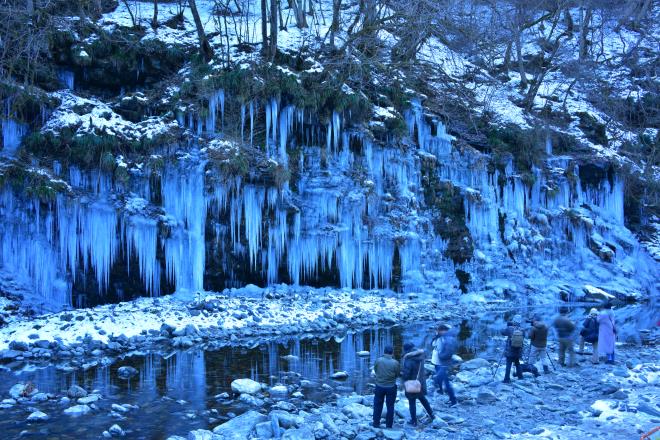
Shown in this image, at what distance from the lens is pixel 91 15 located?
2225 cm

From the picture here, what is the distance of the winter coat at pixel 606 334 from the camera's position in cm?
1095

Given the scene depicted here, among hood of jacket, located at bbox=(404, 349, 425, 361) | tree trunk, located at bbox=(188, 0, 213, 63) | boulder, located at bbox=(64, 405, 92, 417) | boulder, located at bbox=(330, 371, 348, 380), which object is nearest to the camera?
hood of jacket, located at bbox=(404, 349, 425, 361)

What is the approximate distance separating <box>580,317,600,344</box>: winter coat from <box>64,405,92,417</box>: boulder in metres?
9.58

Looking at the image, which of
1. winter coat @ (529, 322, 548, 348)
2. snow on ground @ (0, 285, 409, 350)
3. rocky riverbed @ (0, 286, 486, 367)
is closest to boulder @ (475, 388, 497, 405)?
winter coat @ (529, 322, 548, 348)

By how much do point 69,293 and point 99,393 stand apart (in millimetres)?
9539

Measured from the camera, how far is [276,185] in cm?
2003

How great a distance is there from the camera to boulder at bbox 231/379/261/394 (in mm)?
9344

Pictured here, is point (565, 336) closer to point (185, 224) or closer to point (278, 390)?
point (278, 390)

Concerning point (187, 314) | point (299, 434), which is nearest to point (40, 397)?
point (299, 434)

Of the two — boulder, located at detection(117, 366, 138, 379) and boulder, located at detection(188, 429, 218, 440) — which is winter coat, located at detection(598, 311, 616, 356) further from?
boulder, located at detection(117, 366, 138, 379)

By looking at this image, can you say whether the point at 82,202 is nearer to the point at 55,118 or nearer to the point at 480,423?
the point at 55,118

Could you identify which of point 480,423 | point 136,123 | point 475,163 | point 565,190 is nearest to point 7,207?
point 136,123

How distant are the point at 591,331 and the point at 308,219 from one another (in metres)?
11.9

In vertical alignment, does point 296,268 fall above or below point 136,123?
below
